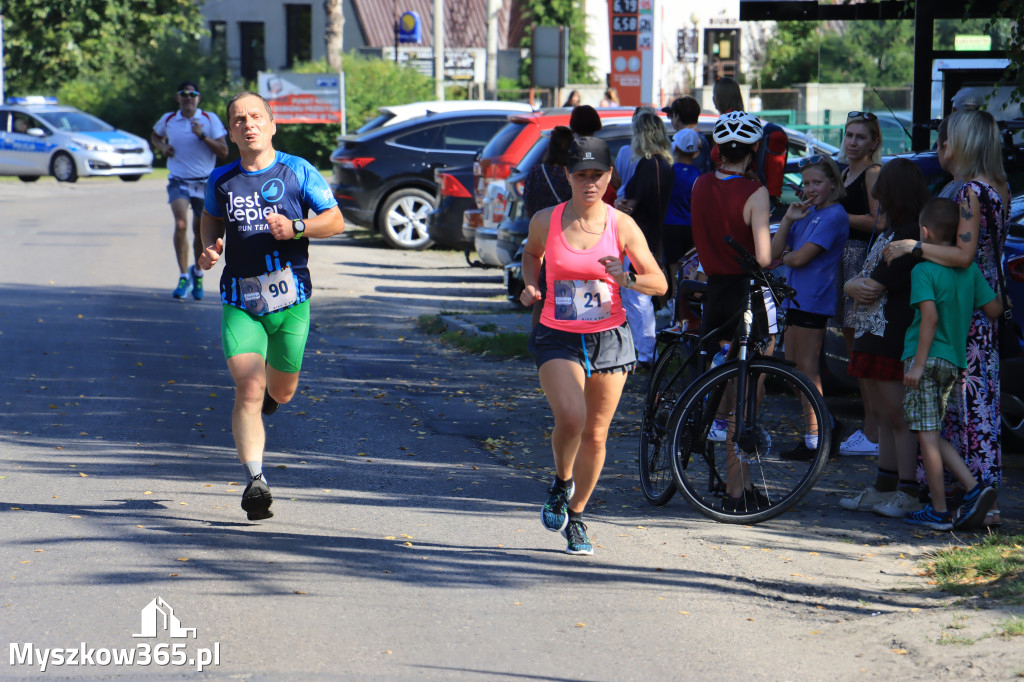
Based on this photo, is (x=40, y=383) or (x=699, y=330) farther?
(x=40, y=383)

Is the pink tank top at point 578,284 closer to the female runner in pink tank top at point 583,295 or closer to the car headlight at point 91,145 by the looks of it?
the female runner in pink tank top at point 583,295

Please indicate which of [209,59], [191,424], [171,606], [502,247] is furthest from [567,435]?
[209,59]

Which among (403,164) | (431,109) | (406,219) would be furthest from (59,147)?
(403,164)

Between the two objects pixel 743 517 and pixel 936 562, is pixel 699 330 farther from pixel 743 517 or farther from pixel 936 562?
pixel 936 562

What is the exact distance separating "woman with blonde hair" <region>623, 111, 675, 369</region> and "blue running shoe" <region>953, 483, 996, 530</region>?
355 centimetres

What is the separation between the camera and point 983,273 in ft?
21.2

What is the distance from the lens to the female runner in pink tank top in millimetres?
5562

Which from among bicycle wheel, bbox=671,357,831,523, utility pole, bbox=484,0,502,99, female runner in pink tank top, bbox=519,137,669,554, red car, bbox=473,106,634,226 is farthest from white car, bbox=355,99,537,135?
utility pole, bbox=484,0,502,99

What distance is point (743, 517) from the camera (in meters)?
6.19

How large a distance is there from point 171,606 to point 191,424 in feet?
11.3

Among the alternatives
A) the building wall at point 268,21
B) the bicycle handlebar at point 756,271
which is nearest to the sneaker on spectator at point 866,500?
the bicycle handlebar at point 756,271

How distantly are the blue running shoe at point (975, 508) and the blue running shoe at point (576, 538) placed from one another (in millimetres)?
1781

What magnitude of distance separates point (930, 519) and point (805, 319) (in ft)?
5.00

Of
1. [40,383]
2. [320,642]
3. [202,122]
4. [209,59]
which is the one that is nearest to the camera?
[320,642]
